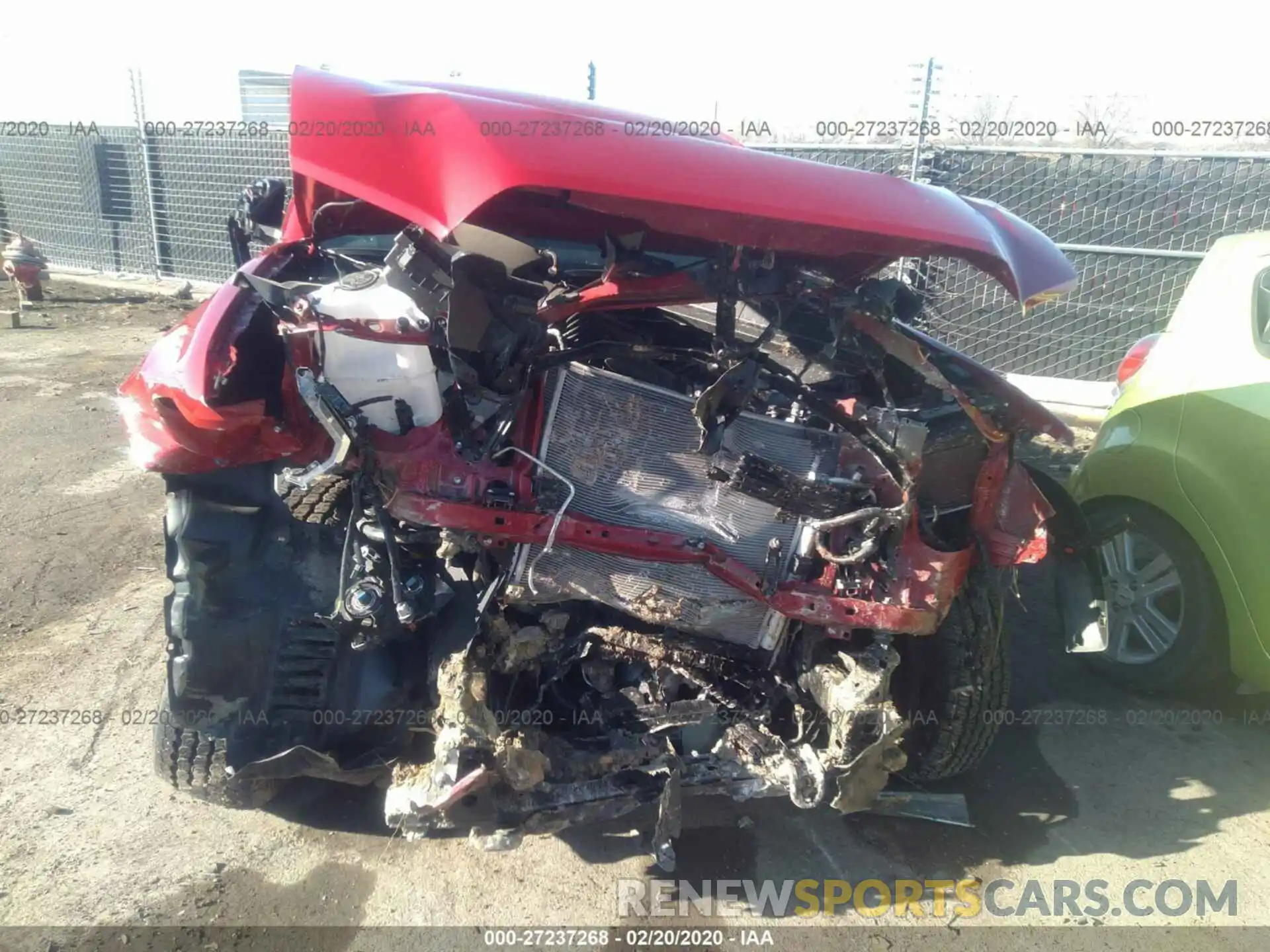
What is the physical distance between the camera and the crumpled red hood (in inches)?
73.2

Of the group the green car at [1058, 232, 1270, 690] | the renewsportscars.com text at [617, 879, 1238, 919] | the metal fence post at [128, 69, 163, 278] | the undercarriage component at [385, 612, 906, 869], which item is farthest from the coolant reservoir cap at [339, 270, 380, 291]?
the metal fence post at [128, 69, 163, 278]

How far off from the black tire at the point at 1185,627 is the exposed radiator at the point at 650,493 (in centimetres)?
151

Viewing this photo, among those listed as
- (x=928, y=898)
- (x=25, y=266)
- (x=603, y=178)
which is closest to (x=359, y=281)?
(x=603, y=178)

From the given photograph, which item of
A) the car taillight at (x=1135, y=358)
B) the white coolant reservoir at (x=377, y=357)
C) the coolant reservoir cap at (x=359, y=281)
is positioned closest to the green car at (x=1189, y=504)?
the car taillight at (x=1135, y=358)

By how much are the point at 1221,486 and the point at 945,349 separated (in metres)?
1.26

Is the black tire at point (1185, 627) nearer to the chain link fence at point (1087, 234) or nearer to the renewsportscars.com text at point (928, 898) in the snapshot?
the renewsportscars.com text at point (928, 898)

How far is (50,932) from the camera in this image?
2.20 m

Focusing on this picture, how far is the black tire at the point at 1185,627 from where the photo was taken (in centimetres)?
322

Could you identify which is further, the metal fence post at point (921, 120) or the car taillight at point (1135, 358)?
the metal fence post at point (921, 120)

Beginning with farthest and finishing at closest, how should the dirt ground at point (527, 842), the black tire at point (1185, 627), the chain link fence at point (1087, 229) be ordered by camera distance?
the chain link fence at point (1087, 229)
the black tire at point (1185, 627)
the dirt ground at point (527, 842)

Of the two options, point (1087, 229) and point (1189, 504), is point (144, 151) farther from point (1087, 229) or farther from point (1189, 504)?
point (1189, 504)

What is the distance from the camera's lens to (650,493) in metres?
2.42

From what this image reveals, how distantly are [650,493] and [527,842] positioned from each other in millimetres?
1127

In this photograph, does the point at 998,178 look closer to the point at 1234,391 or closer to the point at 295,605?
the point at 1234,391
